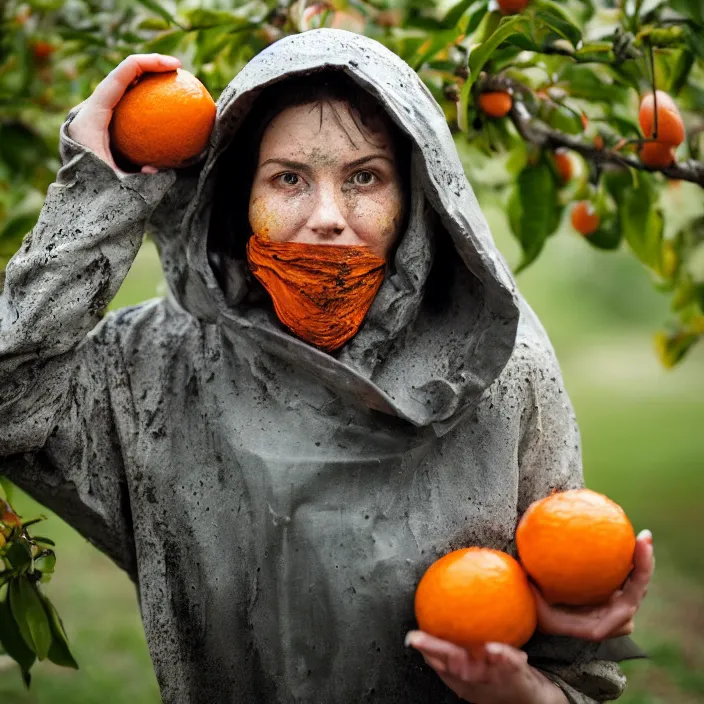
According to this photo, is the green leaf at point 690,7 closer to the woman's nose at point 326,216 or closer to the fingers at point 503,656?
the woman's nose at point 326,216

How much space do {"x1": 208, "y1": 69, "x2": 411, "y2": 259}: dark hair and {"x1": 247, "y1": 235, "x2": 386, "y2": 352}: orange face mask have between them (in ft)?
0.47

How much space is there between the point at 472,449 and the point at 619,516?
0.37m

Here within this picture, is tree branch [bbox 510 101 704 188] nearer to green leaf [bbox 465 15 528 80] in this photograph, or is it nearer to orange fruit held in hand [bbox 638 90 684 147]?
orange fruit held in hand [bbox 638 90 684 147]

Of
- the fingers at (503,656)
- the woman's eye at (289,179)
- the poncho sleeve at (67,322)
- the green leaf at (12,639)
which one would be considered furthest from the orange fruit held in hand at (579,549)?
the green leaf at (12,639)

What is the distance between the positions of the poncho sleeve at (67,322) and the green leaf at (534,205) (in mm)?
1129

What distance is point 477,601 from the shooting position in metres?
1.74

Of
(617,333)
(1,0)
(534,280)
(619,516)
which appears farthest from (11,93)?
(534,280)

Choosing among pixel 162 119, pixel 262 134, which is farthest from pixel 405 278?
pixel 162 119

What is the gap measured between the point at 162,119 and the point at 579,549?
1057mm

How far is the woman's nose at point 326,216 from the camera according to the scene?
1847 mm

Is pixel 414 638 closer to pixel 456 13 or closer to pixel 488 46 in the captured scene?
pixel 488 46

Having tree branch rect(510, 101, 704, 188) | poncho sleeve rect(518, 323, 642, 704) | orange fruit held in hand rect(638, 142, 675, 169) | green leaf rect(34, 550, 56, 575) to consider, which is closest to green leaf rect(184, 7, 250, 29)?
tree branch rect(510, 101, 704, 188)

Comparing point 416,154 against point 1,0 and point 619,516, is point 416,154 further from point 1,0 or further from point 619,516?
point 1,0

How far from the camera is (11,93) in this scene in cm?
308
